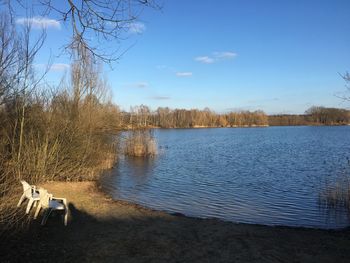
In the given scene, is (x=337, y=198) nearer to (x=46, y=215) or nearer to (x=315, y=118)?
(x=46, y=215)

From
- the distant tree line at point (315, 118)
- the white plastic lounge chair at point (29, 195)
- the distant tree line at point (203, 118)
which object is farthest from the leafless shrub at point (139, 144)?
the distant tree line at point (315, 118)

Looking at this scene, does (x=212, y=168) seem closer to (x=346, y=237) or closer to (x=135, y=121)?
(x=135, y=121)

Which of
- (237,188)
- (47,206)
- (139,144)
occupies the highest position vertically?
(139,144)

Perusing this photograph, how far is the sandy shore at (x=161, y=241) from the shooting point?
6.48 metres

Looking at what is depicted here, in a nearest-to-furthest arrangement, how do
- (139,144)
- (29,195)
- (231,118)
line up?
(29,195), (139,144), (231,118)

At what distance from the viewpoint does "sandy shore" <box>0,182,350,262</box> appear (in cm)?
648

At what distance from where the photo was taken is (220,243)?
291 inches

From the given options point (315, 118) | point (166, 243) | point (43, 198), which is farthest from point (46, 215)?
point (315, 118)

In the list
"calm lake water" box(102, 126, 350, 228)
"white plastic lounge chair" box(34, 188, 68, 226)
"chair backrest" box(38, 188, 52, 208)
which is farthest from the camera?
"calm lake water" box(102, 126, 350, 228)

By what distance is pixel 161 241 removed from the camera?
7.40 m

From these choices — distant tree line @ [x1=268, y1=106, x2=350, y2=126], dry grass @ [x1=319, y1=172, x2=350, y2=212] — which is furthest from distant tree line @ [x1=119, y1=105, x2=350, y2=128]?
dry grass @ [x1=319, y1=172, x2=350, y2=212]

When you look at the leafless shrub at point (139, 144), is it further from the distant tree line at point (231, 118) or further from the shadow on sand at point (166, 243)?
the distant tree line at point (231, 118)

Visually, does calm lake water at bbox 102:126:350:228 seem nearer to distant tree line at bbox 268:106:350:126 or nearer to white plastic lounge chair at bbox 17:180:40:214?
white plastic lounge chair at bbox 17:180:40:214

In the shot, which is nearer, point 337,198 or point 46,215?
point 46,215
